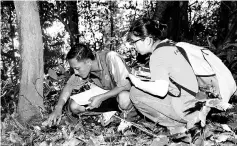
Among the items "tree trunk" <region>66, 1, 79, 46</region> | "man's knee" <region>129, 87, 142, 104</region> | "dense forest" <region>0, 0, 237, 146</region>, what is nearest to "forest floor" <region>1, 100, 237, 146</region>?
"dense forest" <region>0, 0, 237, 146</region>

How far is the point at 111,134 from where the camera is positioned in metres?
2.74

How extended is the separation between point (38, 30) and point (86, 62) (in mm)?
824

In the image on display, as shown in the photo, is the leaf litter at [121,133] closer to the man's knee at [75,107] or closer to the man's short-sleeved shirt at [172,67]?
the man's knee at [75,107]

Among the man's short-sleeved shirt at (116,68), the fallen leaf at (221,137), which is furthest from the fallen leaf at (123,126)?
the fallen leaf at (221,137)

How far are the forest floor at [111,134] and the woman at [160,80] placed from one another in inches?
6.0

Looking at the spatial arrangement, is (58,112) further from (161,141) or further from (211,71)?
(211,71)

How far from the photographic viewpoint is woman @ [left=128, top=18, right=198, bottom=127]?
7.45ft

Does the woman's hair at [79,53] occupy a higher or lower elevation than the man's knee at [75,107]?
higher

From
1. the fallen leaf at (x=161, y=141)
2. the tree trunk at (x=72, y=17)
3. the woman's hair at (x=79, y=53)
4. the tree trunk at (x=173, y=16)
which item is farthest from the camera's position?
the tree trunk at (x=72, y=17)

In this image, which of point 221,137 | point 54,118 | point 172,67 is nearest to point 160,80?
point 172,67

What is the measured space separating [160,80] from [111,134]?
0.81 meters

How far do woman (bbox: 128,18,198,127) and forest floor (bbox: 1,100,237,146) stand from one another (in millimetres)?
151

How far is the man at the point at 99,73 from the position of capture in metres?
2.79

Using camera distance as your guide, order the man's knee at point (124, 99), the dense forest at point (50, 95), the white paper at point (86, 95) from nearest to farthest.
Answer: the dense forest at point (50, 95), the man's knee at point (124, 99), the white paper at point (86, 95)
